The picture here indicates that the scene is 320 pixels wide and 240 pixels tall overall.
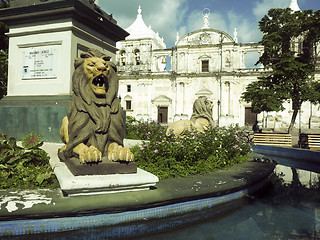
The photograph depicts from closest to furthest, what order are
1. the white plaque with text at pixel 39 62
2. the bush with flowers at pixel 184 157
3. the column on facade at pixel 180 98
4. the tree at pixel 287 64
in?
1. the bush with flowers at pixel 184 157
2. the white plaque with text at pixel 39 62
3. the tree at pixel 287 64
4. the column on facade at pixel 180 98

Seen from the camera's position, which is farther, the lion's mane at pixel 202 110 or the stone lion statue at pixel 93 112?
the lion's mane at pixel 202 110

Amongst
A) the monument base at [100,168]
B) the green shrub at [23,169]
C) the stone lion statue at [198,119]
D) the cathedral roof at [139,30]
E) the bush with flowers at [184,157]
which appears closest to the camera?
the monument base at [100,168]

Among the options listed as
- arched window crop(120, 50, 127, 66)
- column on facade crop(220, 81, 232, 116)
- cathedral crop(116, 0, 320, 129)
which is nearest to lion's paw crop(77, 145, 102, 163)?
cathedral crop(116, 0, 320, 129)

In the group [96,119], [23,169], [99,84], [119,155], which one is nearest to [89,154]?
[119,155]

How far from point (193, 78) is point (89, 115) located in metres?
31.1

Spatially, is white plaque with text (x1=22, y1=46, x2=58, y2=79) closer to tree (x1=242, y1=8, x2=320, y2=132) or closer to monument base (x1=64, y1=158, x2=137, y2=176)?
monument base (x1=64, y1=158, x2=137, y2=176)

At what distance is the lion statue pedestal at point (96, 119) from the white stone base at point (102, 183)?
5.7 inches

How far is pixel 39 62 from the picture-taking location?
18.7ft

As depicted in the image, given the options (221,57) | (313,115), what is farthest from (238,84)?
(313,115)

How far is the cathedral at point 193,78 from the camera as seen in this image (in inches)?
1241

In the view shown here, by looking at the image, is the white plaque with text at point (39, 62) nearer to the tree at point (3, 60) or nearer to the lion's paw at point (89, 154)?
the lion's paw at point (89, 154)

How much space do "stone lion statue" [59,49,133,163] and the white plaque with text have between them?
283 cm

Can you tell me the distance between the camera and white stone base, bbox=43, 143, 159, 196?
2.53 meters

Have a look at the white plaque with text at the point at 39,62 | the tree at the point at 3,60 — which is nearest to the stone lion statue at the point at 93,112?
the white plaque with text at the point at 39,62
